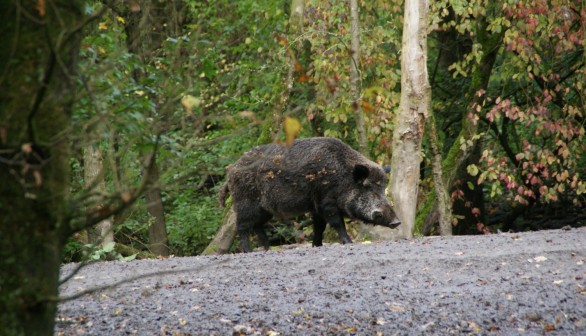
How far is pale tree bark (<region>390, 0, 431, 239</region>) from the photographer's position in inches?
480

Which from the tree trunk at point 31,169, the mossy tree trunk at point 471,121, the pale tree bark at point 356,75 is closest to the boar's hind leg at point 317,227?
the pale tree bark at point 356,75

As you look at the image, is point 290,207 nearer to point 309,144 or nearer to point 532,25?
point 309,144

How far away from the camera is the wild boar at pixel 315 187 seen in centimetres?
1184

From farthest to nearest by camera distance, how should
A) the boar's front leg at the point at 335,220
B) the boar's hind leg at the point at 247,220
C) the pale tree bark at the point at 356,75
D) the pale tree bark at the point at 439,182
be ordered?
the pale tree bark at the point at 439,182
the pale tree bark at the point at 356,75
the boar's hind leg at the point at 247,220
the boar's front leg at the point at 335,220

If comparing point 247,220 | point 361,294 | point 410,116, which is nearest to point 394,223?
point 410,116

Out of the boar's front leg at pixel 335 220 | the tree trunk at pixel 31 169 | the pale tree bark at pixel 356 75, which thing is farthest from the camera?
the pale tree bark at pixel 356 75

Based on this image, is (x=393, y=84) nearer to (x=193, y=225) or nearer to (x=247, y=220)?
(x=247, y=220)

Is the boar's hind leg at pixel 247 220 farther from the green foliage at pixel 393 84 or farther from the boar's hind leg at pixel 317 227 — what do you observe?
the green foliage at pixel 393 84

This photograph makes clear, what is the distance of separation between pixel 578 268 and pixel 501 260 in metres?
0.82

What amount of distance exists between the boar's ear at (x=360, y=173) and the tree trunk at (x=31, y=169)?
27.0ft

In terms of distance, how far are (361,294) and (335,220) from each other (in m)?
4.45

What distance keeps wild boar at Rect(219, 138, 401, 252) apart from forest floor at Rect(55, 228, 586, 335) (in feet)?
6.69

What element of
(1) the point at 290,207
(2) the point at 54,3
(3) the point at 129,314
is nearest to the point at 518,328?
(3) the point at 129,314

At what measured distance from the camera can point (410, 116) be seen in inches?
482
